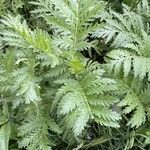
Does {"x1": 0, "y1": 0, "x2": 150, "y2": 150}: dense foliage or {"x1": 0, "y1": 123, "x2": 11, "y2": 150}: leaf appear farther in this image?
{"x1": 0, "y1": 123, "x2": 11, "y2": 150}: leaf

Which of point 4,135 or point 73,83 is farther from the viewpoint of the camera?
point 4,135

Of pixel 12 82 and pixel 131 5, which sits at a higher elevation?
pixel 131 5

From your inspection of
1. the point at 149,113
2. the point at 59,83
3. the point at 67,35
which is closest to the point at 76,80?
the point at 59,83

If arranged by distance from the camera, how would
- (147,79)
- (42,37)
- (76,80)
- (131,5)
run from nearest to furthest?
(42,37) < (76,80) < (147,79) < (131,5)

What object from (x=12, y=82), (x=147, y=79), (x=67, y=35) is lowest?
(x=147, y=79)

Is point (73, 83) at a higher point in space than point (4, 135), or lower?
higher

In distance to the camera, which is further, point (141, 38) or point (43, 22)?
point (43, 22)

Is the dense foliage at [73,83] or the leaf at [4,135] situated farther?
the leaf at [4,135]

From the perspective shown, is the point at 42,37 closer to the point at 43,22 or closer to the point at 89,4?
the point at 89,4
